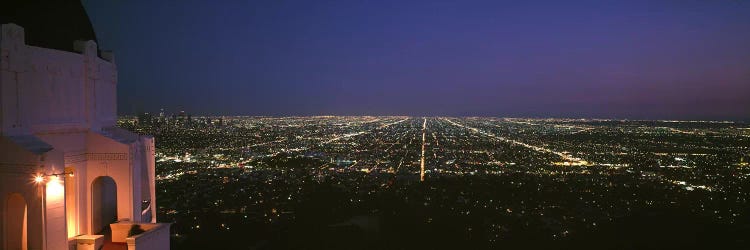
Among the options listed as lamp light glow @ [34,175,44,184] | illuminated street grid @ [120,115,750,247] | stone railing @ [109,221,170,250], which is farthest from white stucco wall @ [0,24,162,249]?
illuminated street grid @ [120,115,750,247]

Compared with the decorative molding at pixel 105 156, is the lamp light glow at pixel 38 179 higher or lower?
lower

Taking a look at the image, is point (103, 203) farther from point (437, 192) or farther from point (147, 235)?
point (437, 192)

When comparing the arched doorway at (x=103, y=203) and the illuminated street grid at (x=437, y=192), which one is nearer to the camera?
the arched doorway at (x=103, y=203)

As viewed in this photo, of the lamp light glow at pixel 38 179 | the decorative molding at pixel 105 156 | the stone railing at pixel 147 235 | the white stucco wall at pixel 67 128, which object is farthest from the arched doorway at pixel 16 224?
the decorative molding at pixel 105 156

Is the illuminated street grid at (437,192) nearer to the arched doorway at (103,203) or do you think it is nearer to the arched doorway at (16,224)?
the arched doorway at (103,203)

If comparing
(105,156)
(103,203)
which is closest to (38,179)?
(105,156)

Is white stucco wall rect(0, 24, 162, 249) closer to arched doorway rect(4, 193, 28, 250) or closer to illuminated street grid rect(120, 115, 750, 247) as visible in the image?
A: arched doorway rect(4, 193, 28, 250)

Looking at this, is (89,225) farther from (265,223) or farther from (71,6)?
(265,223)
